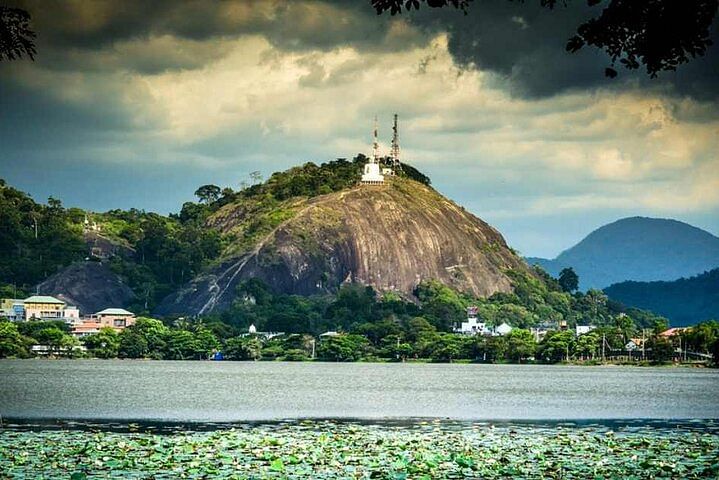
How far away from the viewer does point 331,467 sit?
3734 centimetres

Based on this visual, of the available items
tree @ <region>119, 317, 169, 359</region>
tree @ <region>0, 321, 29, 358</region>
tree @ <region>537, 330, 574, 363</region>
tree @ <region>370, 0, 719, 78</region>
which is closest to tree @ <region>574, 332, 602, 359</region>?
→ tree @ <region>537, 330, 574, 363</region>

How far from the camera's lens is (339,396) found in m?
89.9

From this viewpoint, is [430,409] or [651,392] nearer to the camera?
[430,409]

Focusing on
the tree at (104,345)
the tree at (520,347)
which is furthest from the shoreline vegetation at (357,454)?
the tree at (104,345)

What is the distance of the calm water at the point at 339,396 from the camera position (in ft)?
226

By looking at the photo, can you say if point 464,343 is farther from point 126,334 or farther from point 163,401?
point 163,401

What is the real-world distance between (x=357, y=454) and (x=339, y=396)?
162 ft

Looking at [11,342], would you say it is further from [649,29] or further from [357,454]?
[649,29]

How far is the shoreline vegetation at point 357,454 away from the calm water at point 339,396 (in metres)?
15.0

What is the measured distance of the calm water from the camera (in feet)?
226

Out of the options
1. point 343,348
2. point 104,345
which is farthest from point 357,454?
point 343,348

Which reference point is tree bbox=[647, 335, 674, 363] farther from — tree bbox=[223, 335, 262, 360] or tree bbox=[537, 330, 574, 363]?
tree bbox=[223, 335, 262, 360]

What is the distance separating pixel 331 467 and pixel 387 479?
3627mm

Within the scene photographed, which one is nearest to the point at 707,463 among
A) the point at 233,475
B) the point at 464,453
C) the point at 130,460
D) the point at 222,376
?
the point at 464,453
